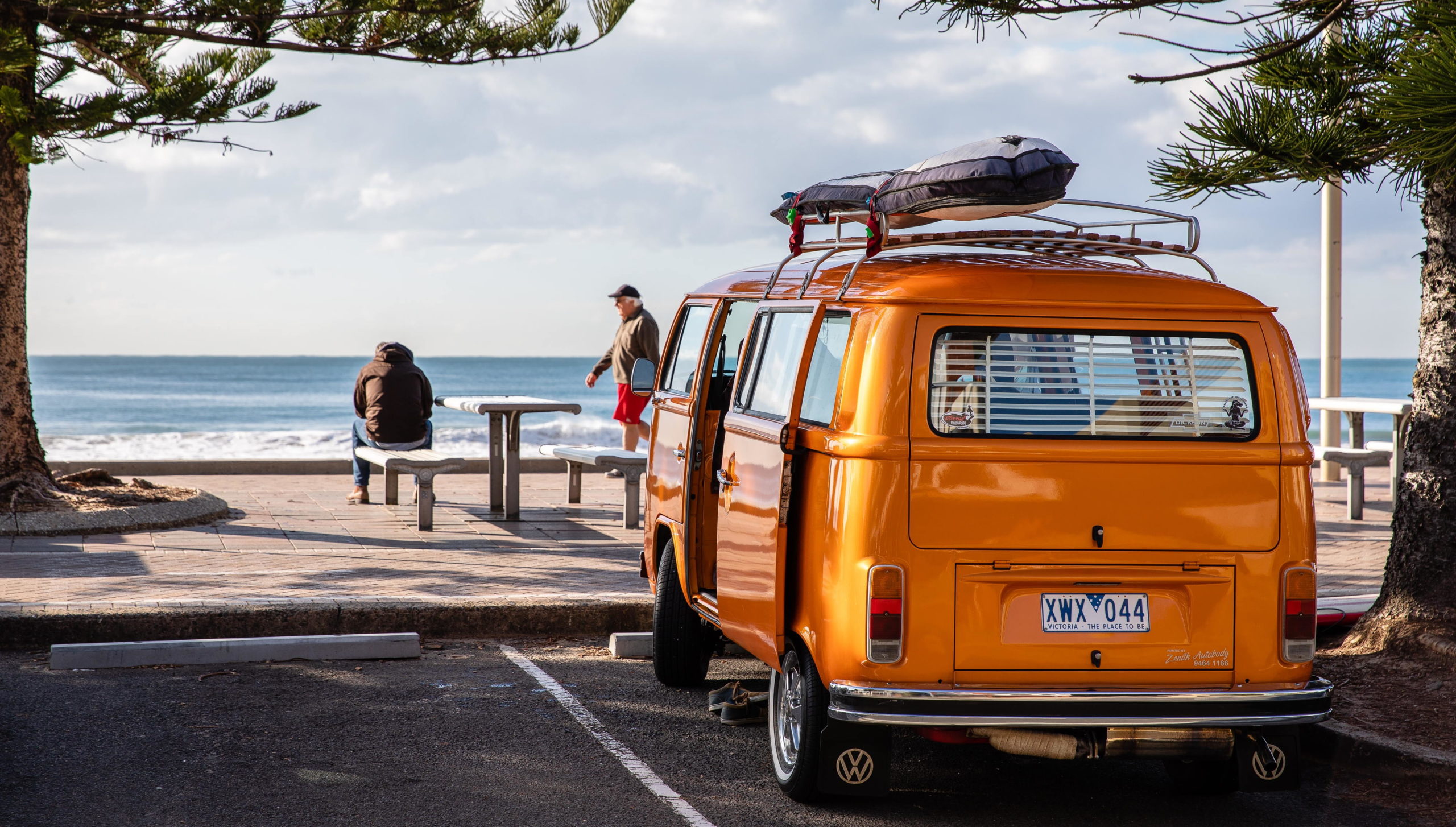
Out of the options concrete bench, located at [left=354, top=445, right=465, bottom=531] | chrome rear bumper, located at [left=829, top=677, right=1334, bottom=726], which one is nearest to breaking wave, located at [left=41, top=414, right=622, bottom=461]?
concrete bench, located at [left=354, top=445, right=465, bottom=531]

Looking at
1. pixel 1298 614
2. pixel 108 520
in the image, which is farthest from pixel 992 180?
pixel 108 520

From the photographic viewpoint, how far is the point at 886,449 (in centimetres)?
422

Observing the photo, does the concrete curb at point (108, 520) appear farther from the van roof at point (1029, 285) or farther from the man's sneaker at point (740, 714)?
the van roof at point (1029, 285)

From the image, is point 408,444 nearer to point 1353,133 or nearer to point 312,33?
point 312,33

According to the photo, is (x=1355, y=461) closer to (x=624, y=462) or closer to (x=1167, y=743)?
(x=624, y=462)

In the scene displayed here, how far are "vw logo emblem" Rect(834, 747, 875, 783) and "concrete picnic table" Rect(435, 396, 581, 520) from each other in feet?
22.7

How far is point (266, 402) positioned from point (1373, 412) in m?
59.9

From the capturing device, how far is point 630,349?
13492 mm

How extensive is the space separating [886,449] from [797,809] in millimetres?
1373

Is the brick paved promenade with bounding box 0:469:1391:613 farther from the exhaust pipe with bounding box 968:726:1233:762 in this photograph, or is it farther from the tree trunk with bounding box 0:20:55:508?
the exhaust pipe with bounding box 968:726:1233:762

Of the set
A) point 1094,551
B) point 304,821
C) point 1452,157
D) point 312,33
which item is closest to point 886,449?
point 1094,551

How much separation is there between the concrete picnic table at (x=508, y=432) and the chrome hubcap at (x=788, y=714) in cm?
649

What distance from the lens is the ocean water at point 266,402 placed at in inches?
1259

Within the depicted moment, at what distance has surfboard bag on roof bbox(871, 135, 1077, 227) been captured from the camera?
466 cm
